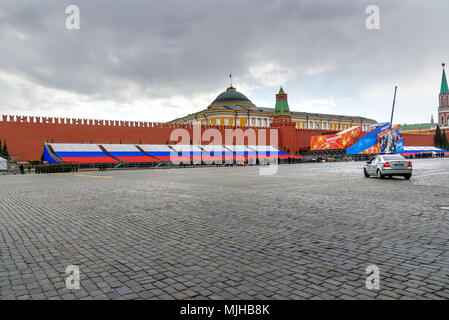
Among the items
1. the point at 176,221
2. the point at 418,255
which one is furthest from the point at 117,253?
the point at 418,255

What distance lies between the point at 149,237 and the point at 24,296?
1985 mm

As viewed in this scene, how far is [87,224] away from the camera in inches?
215

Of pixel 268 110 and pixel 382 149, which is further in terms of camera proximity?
pixel 268 110

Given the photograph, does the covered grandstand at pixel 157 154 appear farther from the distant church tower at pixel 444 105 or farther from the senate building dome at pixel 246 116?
the distant church tower at pixel 444 105

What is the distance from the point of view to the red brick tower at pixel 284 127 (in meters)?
51.6

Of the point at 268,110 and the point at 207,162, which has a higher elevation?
the point at 268,110

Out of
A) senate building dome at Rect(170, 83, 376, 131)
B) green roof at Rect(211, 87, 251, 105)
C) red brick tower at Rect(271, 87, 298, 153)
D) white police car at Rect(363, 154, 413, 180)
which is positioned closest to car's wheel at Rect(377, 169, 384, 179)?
white police car at Rect(363, 154, 413, 180)

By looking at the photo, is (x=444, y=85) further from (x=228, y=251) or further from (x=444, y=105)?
(x=228, y=251)

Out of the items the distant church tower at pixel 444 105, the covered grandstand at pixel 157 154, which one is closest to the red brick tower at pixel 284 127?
the covered grandstand at pixel 157 154

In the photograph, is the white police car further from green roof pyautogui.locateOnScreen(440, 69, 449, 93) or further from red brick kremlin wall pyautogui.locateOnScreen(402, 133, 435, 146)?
green roof pyautogui.locateOnScreen(440, 69, 449, 93)

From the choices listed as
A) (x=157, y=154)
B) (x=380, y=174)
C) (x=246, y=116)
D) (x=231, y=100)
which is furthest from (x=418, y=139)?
(x=380, y=174)

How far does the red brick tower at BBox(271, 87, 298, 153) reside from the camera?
51625mm

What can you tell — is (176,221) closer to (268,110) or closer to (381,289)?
(381,289)

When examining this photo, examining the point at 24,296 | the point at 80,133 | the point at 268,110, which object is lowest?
the point at 24,296
